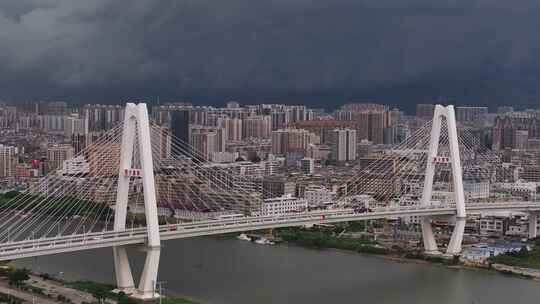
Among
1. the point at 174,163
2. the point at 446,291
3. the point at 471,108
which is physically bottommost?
the point at 446,291

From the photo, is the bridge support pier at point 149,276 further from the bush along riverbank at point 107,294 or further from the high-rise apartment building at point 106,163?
the high-rise apartment building at point 106,163

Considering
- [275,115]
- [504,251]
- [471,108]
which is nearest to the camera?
[504,251]

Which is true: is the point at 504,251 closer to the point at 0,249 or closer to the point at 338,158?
the point at 0,249

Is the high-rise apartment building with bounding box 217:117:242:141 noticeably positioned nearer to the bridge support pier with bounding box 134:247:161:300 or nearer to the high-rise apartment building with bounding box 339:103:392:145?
the high-rise apartment building with bounding box 339:103:392:145

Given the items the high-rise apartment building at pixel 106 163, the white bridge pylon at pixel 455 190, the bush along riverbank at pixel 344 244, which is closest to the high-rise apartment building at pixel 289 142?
the high-rise apartment building at pixel 106 163

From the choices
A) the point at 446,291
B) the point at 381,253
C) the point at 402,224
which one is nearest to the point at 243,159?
the point at 402,224

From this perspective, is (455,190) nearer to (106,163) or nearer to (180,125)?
(106,163)
